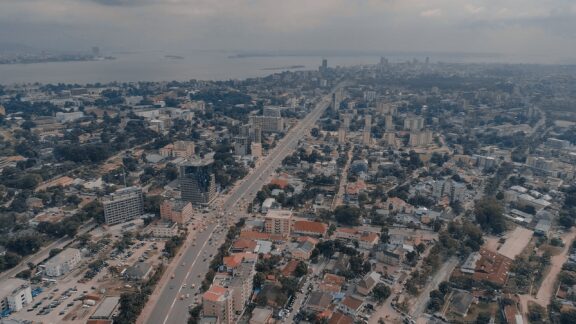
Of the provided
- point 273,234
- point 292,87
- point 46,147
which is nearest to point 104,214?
point 273,234

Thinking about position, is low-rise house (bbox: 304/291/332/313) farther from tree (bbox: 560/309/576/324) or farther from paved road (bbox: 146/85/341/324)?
tree (bbox: 560/309/576/324)

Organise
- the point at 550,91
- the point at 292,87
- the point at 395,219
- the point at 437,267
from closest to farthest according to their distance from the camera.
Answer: the point at 437,267, the point at 395,219, the point at 550,91, the point at 292,87

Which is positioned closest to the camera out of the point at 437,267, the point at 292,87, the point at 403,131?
the point at 437,267

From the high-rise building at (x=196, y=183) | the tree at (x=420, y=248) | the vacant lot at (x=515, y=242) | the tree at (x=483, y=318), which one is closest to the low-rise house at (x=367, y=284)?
the tree at (x=420, y=248)

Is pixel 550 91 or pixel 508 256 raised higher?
pixel 550 91

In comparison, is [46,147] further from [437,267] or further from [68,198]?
[437,267]

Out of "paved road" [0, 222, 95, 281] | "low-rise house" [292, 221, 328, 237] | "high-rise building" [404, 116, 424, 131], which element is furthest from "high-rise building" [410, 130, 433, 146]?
"paved road" [0, 222, 95, 281]

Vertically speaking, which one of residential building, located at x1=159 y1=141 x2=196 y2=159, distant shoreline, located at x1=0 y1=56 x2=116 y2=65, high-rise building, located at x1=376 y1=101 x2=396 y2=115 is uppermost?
distant shoreline, located at x1=0 y1=56 x2=116 y2=65
